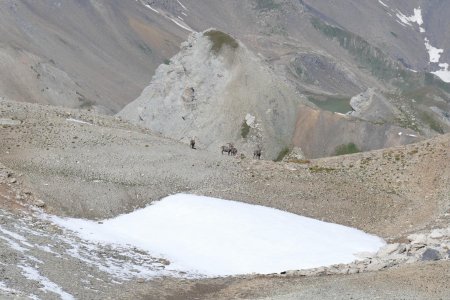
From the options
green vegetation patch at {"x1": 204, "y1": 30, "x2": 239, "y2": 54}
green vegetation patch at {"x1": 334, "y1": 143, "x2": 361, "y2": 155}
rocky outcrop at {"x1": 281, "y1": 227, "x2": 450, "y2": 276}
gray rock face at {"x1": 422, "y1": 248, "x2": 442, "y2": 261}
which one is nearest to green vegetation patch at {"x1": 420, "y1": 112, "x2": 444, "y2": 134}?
green vegetation patch at {"x1": 334, "y1": 143, "x2": 361, "y2": 155}

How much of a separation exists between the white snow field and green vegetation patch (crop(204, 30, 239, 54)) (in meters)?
57.7

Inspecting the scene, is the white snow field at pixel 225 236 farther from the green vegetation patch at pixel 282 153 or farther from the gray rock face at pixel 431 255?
the green vegetation patch at pixel 282 153

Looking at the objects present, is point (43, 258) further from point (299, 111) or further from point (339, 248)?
point (299, 111)

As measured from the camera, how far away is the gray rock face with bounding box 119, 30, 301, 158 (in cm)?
9712

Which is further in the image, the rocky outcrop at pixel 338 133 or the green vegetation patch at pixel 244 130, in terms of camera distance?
the rocky outcrop at pixel 338 133

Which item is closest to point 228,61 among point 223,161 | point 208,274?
point 223,161

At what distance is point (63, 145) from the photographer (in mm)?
53719

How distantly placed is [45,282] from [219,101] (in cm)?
7194

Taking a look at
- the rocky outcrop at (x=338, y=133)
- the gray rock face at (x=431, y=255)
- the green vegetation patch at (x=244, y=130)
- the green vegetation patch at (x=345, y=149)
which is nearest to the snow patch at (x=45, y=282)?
the gray rock face at (x=431, y=255)

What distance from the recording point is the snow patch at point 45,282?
96.5 feet

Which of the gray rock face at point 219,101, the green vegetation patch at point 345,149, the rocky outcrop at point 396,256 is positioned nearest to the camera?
the rocky outcrop at point 396,256

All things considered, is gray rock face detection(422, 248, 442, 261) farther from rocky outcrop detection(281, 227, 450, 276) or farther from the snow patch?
the snow patch

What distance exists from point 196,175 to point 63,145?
10509 mm

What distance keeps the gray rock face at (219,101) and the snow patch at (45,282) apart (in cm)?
6419
